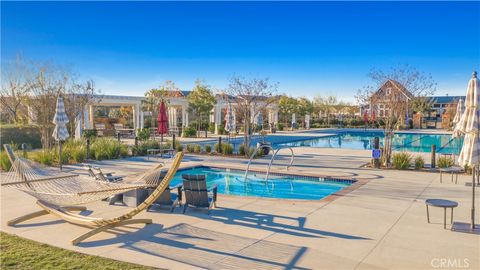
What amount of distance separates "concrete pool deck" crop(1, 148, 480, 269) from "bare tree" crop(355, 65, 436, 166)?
6503 mm

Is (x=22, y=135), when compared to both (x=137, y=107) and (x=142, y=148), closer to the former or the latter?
(x=142, y=148)

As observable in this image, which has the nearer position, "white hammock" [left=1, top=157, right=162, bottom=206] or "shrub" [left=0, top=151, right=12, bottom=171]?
"white hammock" [left=1, top=157, right=162, bottom=206]

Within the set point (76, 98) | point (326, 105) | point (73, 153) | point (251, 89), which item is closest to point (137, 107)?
point (76, 98)

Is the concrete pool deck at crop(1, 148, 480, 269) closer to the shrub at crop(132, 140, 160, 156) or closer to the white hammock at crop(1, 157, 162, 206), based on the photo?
the white hammock at crop(1, 157, 162, 206)

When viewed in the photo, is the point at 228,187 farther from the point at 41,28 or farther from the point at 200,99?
the point at 200,99

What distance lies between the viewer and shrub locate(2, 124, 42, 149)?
21.0 metres

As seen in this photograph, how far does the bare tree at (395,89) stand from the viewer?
15.0 m

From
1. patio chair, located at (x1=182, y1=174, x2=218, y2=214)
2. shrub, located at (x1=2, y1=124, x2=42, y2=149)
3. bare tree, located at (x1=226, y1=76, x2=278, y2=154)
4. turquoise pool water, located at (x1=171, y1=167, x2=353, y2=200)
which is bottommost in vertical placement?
turquoise pool water, located at (x1=171, y1=167, x2=353, y2=200)

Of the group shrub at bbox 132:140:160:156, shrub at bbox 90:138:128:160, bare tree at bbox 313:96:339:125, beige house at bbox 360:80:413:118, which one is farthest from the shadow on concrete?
bare tree at bbox 313:96:339:125

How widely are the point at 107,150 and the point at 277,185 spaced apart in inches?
298

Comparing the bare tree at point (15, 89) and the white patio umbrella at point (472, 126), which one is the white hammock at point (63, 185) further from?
the bare tree at point (15, 89)

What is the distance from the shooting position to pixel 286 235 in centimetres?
592

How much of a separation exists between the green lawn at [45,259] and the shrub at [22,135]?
17586 mm

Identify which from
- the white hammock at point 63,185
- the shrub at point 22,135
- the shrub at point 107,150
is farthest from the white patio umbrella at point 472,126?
the shrub at point 22,135
